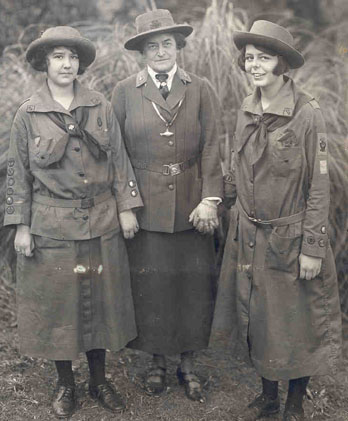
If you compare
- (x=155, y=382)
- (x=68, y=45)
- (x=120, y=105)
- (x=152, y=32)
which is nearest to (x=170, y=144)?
(x=120, y=105)

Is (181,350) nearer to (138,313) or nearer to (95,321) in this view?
(138,313)

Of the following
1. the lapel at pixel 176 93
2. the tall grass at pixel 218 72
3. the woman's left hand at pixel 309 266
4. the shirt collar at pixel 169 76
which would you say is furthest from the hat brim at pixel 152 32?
the woman's left hand at pixel 309 266

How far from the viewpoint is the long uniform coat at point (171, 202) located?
3.39m

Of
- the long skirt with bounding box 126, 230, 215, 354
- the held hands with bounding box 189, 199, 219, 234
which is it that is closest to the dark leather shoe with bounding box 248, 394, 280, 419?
the long skirt with bounding box 126, 230, 215, 354

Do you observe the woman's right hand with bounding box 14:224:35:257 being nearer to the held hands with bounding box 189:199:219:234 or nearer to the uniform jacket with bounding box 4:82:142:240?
the uniform jacket with bounding box 4:82:142:240

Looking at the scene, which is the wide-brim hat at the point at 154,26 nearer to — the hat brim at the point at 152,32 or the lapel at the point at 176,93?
the hat brim at the point at 152,32

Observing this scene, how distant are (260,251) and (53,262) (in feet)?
3.57

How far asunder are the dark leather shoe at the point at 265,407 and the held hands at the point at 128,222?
119cm

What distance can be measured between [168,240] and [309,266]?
86 centimetres

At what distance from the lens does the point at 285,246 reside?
10.1 ft

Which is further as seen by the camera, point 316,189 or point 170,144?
point 170,144

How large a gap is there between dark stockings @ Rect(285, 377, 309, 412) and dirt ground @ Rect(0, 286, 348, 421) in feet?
0.60

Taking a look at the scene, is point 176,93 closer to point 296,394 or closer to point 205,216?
point 205,216

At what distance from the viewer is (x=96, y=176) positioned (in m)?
3.22
